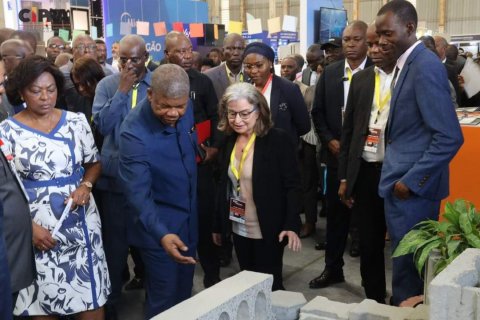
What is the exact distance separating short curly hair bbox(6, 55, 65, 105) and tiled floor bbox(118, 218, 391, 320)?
67.8 inches

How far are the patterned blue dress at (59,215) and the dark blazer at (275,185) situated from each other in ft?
2.97

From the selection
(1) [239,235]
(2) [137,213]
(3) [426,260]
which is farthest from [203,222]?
(3) [426,260]

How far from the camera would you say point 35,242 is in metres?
2.62

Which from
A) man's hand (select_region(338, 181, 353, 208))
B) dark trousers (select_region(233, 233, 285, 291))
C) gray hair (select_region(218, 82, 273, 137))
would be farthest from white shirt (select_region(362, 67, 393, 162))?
dark trousers (select_region(233, 233, 285, 291))

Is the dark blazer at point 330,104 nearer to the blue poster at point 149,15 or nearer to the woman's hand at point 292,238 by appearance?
the woman's hand at point 292,238

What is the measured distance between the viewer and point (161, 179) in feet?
8.59

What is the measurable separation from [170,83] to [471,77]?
189 inches

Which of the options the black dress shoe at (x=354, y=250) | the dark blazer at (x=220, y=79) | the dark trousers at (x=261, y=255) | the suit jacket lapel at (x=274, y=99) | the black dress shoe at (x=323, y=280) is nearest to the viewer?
the dark trousers at (x=261, y=255)

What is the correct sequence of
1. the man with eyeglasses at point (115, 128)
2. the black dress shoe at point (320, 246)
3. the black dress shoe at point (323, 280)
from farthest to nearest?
the black dress shoe at point (320, 246)
the black dress shoe at point (323, 280)
the man with eyeglasses at point (115, 128)

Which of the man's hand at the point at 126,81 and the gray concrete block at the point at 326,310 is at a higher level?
the man's hand at the point at 126,81

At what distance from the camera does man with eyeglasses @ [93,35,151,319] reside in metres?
3.25

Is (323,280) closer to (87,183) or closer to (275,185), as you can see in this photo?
(275,185)

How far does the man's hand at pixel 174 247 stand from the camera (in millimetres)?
2432

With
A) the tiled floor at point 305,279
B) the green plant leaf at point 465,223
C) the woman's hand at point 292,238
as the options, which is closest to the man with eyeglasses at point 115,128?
the tiled floor at point 305,279
